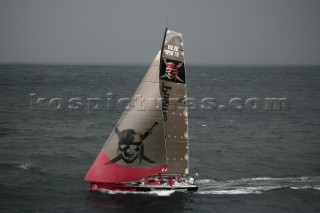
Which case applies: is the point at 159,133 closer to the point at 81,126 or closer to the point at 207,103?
the point at 81,126

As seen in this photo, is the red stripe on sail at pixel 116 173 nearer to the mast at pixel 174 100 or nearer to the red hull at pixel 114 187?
the red hull at pixel 114 187

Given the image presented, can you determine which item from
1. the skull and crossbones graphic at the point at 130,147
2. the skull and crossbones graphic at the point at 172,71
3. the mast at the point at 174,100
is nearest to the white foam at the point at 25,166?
the skull and crossbones graphic at the point at 130,147

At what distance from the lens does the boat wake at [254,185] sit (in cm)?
4753

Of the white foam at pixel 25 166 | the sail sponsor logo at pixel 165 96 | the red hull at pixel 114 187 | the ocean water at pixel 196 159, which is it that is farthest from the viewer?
the white foam at pixel 25 166

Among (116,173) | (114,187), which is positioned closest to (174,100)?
(116,173)

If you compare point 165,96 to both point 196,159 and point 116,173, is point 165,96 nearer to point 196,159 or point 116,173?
point 116,173

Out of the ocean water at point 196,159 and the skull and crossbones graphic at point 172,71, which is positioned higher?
the skull and crossbones graphic at point 172,71

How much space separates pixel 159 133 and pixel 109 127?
37.8m

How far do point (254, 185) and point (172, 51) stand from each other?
1733 centimetres

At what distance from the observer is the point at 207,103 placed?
391 ft

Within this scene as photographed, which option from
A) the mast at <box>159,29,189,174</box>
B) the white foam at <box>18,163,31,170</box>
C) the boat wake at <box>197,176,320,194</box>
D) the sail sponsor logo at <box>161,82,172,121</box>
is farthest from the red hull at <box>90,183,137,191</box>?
the white foam at <box>18,163,31,170</box>

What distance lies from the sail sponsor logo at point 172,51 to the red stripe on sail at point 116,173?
33.5 feet

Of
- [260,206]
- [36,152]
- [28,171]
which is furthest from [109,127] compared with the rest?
[260,206]

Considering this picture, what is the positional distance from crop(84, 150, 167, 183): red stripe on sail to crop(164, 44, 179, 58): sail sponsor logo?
10202 millimetres
